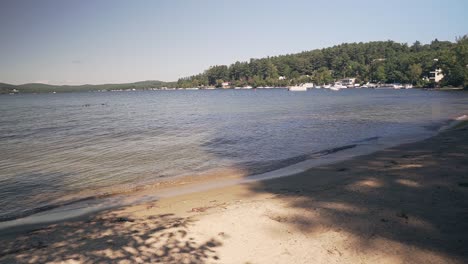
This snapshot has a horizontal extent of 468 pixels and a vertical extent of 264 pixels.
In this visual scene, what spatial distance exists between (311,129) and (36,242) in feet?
90.6

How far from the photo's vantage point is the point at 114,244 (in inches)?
297

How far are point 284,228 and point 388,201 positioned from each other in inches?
146

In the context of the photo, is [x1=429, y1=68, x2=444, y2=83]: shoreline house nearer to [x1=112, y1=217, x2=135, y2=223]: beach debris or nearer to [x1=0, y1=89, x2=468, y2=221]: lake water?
[x1=0, y1=89, x2=468, y2=221]: lake water

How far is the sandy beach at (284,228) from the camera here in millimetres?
6848

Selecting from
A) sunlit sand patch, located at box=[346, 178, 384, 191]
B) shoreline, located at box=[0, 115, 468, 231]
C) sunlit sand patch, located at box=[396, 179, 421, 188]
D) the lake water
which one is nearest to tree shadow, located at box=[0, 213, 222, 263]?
shoreline, located at box=[0, 115, 468, 231]

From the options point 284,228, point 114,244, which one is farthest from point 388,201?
point 114,244

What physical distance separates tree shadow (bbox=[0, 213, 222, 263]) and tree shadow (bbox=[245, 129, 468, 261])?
273 centimetres

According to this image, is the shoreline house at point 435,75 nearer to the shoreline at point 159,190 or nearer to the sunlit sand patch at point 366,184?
the shoreline at point 159,190

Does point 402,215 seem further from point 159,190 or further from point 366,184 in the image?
point 159,190

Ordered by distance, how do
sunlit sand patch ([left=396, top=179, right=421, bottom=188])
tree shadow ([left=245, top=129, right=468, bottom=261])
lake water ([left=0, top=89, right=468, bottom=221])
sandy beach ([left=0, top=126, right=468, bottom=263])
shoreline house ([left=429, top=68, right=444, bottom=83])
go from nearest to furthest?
sandy beach ([left=0, top=126, right=468, bottom=263]) → tree shadow ([left=245, top=129, right=468, bottom=261]) → sunlit sand patch ([left=396, top=179, right=421, bottom=188]) → lake water ([left=0, top=89, right=468, bottom=221]) → shoreline house ([left=429, top=68, right=444, bottom=83])

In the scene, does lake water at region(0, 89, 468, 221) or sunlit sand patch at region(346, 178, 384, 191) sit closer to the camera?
sunlit sand patch at region(346, 178, 384, 191)

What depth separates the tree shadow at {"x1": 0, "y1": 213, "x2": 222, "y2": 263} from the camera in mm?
6906

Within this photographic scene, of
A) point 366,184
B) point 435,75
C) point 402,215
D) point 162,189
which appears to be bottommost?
point 162,189

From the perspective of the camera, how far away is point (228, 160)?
64.0ft
